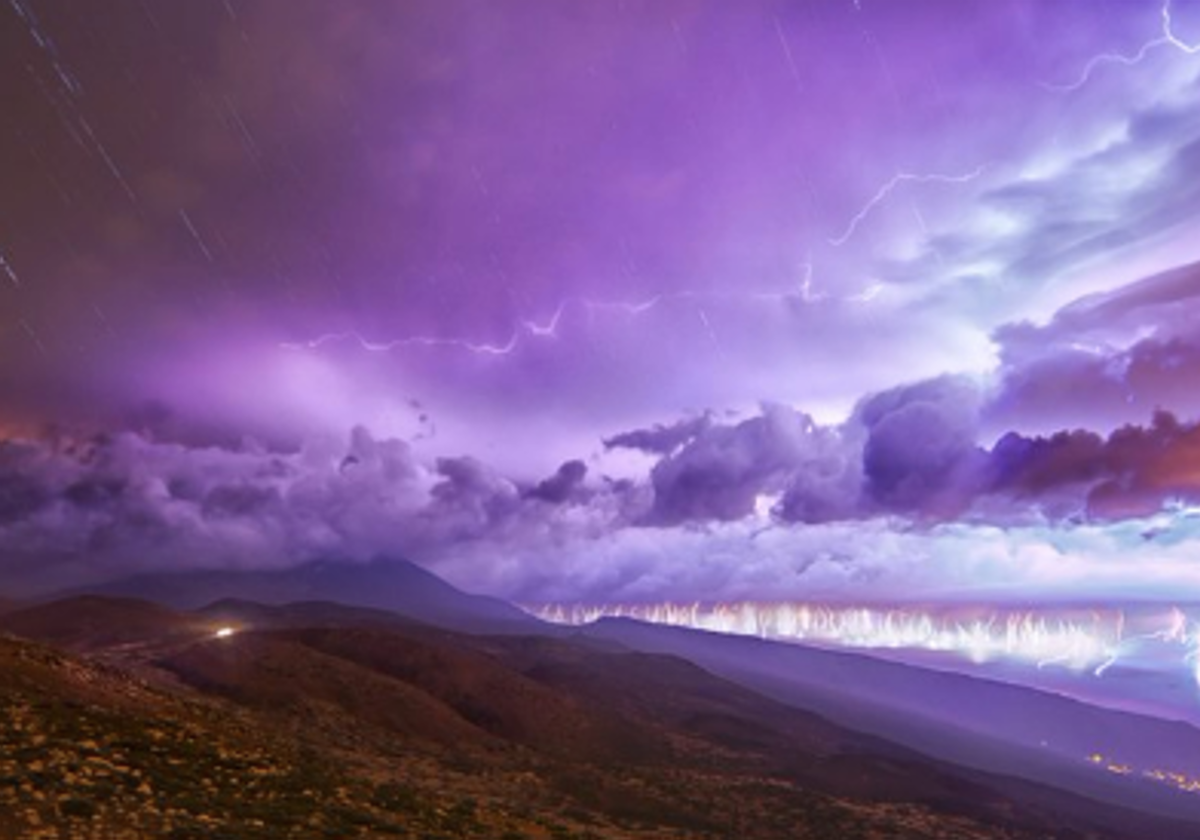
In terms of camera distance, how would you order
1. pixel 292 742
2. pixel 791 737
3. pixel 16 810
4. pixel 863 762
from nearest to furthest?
pixel 16 810, pixel 292 742, pixel 863 762, pixel 791 737

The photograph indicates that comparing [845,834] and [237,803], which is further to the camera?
[845,834]

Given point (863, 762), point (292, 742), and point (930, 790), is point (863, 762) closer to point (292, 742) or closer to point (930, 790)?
point (930, 790)

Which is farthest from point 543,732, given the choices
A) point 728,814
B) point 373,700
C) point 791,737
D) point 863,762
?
point 791,737

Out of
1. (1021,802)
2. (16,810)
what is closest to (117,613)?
(16,810)

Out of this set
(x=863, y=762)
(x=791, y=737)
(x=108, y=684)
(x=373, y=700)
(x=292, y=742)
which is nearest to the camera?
(x=108, y=684)

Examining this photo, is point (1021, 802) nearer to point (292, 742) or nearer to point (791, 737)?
point (791, 737)

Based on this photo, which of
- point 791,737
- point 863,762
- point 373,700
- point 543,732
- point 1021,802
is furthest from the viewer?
point 791,737

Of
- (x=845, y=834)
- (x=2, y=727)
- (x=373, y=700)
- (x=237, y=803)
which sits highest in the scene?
(x=2, y=727)

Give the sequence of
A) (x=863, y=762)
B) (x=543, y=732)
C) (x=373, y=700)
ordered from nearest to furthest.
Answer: (x=373, y=700) → (x=543, y=732) → (x=863, y=762)

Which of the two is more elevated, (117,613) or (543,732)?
(117,613)
